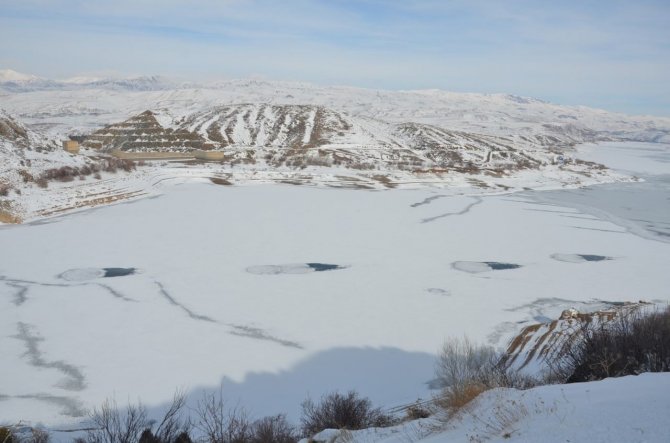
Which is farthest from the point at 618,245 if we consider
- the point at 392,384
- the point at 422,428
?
the point at 422,428

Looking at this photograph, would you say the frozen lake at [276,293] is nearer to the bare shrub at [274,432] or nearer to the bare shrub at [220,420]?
the bare shrub at [220,420]

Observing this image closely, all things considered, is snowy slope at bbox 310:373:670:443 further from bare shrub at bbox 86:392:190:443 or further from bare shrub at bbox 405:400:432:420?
bare shrub at bbox 86:392:190:443

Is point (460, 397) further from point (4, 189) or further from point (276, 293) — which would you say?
point (4, 189)

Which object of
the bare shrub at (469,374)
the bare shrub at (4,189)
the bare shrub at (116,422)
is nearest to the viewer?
the bare shrub at (469,374)

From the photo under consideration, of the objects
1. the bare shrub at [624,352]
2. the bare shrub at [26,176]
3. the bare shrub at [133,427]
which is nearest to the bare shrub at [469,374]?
the bare shrub at [624,352]

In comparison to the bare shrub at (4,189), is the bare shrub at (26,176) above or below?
above

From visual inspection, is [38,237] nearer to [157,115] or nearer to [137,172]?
[137,172]
